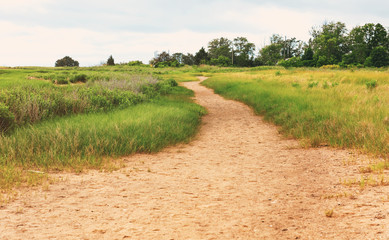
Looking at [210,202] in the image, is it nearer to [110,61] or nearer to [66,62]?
[110,61]

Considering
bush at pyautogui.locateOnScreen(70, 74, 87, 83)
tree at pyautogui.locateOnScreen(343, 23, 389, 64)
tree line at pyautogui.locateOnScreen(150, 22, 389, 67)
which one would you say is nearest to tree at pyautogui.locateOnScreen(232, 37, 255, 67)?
tree line at pyautogui.locateOnScreen(150, 22, 389, 67)

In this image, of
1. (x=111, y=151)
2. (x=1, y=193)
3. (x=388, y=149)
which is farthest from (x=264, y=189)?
(x=1, y=193)

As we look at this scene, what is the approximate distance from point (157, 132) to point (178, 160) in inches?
58.6

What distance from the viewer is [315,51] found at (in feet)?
260

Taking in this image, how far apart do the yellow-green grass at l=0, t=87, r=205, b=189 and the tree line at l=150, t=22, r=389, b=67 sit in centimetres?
5747

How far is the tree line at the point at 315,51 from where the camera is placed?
62.4 m

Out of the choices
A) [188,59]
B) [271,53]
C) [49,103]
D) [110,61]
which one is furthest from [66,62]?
[49,103]

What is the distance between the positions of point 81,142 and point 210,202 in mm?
3789

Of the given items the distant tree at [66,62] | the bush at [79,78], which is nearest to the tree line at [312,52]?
the distant tree at [66,62]

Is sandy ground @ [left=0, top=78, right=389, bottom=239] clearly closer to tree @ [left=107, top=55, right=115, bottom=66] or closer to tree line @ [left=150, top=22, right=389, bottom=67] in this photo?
tree line @ [left=150, top=22, right=389, bottom=67]

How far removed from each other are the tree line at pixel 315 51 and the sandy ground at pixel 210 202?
5818 cm

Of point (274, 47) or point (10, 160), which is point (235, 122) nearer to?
point (10, 160)

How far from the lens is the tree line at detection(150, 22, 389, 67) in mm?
62375

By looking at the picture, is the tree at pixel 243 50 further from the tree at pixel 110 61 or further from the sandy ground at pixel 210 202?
the sandy ground at pixel 210 202
